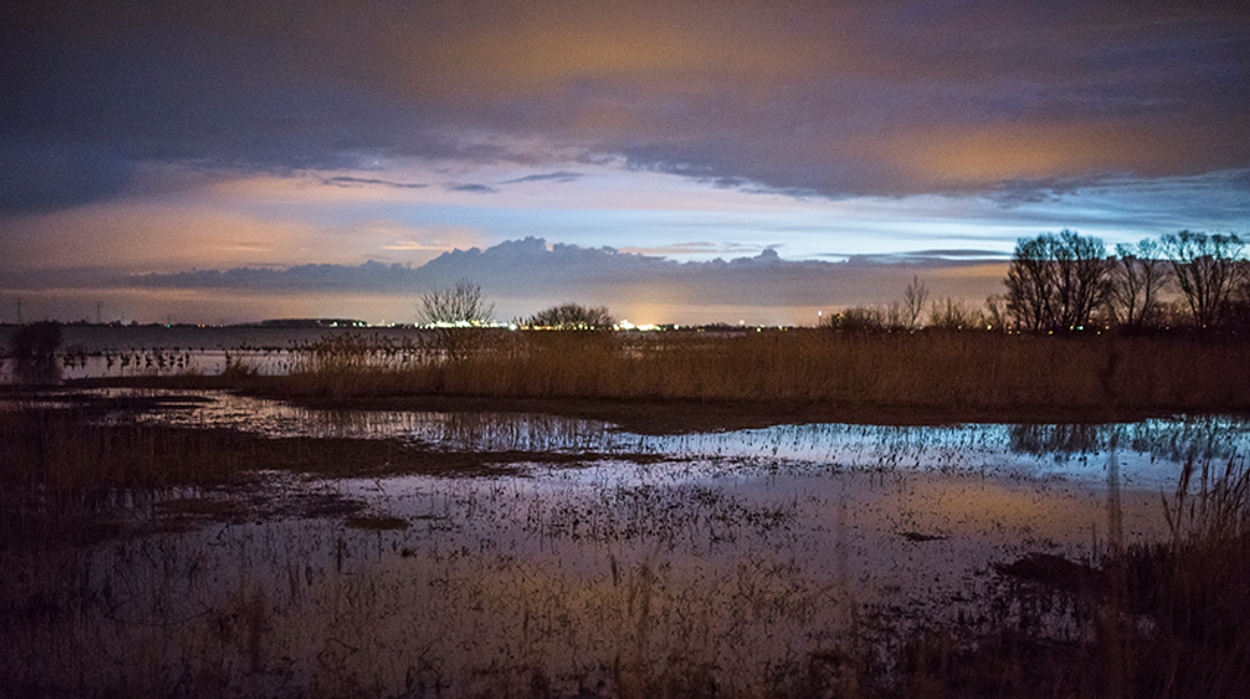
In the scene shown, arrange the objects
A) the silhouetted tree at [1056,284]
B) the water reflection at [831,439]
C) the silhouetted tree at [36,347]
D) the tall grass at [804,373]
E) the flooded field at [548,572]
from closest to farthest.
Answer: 1. the flooded field at [548,572]
2. the water reflection at [831,439]
3. the tall grass at [804,373]
4. the silhouetted tree at [36,347]
5. the silhouetted tree at [1056,284]

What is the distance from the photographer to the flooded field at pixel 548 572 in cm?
523

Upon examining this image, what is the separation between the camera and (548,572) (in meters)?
7.07

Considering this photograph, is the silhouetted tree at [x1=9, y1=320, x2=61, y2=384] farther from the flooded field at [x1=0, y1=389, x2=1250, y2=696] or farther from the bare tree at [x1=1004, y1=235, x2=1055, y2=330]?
the bare tree at [x1=1004, y1=235, x2=1055, y2=330]

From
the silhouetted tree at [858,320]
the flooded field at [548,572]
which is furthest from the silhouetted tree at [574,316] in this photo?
the flooded field at [548,572]

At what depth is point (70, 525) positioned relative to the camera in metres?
8.21

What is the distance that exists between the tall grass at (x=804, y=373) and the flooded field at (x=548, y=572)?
8395 millimetres

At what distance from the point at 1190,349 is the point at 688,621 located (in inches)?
1049

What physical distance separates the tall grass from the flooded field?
27.5 feet

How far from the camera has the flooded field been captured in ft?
17.1

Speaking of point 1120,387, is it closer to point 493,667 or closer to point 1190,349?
point 1190,349

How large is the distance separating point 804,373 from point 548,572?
16037 millimetres

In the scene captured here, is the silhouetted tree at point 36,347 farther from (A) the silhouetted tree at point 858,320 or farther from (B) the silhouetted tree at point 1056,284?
(B) the silhouetted tree at point 1056,284

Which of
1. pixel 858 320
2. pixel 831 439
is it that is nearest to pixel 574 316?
pixel 858 320

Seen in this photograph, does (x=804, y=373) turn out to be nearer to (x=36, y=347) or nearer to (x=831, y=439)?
(x=831, y=439)
